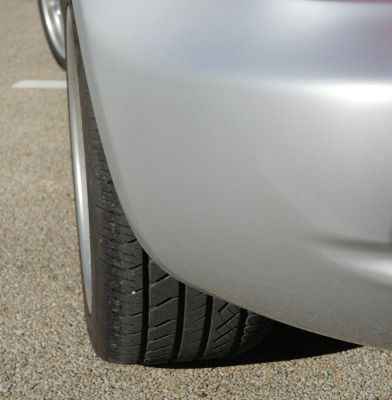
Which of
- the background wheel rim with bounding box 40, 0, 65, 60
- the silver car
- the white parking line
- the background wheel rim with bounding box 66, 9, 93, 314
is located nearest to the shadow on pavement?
the background wheel rim with bounding box 66, 9, 93, 314

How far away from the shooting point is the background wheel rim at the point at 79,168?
5.55 ft

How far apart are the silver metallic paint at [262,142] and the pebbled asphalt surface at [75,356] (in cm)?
47

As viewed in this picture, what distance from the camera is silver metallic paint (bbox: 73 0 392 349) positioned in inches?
37.5

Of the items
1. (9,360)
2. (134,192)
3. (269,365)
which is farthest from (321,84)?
(9,360)

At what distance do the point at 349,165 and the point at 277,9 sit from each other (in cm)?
31

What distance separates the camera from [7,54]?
460cm

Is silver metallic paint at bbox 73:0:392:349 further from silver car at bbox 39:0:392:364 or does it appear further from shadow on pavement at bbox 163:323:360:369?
shadow on pavement at bbox 163:323:360:369

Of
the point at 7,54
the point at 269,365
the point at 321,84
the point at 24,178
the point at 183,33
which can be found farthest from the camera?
the point at 7,54

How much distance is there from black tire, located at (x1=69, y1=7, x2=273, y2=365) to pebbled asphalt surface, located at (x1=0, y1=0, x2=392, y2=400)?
71mm

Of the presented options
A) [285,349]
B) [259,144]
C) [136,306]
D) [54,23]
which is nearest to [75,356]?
[136,306]

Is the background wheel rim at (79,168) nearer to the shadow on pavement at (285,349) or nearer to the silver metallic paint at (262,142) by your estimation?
the shadow on pavement at (285,349)

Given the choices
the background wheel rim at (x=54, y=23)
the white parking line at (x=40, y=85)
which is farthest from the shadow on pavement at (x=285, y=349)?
the background wheel rim at (x=54, y=23)

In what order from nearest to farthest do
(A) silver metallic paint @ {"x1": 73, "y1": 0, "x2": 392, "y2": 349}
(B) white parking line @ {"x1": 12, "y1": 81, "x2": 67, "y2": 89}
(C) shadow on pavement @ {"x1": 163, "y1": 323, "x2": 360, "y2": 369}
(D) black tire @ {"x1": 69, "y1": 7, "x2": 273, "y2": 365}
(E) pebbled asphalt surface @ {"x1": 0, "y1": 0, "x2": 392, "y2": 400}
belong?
(A) silver metallic paint @ {"x1": 73, "y1": 0, "x2": 392, "y2": 349}
(D) black tire @ {"x1": 69, "y1": 7, "x2": 273, "y2": 365}
(E) pebbled asphalt surface @ {"x1": 0, "y1": 0, "x2": 392, "y2": 400}
(C) shadow on pavement @ {"x1": 163, "y1": 323, "x2": 360, "y2": 369}
(B) white parking line @ {"x1": 12, "y1": 81, "x2": 67, "y2": 89}

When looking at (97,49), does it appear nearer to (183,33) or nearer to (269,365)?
(183,33)
